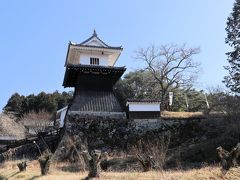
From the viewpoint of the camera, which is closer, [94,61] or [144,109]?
[144,109]

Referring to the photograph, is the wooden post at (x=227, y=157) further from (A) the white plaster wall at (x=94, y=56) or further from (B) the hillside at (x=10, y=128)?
(B) the hillside at (x=10, y=128)

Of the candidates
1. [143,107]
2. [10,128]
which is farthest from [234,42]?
[10,128]

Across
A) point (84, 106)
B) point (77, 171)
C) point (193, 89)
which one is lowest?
point (77, 171)

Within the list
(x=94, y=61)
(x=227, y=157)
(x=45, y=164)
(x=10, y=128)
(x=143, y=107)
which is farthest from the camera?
(x=10, y=128)

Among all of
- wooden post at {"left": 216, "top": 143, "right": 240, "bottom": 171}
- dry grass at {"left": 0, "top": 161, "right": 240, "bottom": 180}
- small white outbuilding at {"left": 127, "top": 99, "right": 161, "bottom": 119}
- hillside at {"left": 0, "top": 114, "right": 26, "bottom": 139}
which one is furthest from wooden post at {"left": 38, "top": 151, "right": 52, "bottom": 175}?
hillside at {"left": 0, "top": 114, "right": 26, "bottom": 139}

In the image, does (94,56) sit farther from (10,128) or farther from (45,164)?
(10,128)

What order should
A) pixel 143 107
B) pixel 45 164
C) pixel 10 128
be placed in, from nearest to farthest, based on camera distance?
pixel 45 164, pixel 143 107, pixel 10 128

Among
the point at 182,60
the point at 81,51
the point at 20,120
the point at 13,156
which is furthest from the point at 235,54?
the point at 20,120

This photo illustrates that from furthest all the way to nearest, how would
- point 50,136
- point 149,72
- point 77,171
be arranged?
point 149,72, point 50,136, point 77,171

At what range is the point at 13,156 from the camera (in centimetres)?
2161

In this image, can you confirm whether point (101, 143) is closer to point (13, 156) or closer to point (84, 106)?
point (84, 106)

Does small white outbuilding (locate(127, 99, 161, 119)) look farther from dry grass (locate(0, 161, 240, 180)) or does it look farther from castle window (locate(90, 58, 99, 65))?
dry grass (locate(0, 161, 240, 180))

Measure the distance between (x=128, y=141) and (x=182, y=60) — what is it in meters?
14.0

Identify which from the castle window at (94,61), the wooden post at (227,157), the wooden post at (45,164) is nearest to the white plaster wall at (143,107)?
the castle window at (94,61)
